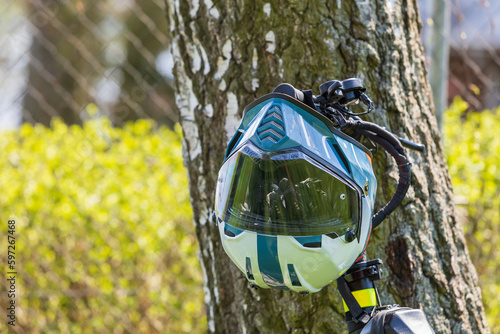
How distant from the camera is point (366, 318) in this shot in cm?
107

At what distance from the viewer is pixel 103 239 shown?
3051mm

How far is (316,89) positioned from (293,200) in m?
0.64

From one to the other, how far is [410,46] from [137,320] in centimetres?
260

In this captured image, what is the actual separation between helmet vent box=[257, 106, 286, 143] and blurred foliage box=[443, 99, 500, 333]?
6.22ft

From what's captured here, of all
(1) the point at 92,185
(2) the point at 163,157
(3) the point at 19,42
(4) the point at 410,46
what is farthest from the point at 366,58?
(3) the point at 19,42

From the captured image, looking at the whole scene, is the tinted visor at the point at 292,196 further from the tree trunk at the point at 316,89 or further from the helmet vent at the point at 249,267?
the tree trunk at the point at 316,89

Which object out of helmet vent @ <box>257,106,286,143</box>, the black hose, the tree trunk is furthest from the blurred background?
helmet vent @ <box>257,106,286,143</box>

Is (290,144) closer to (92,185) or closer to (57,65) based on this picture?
(92,185)

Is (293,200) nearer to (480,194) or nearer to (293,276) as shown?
(293,276)

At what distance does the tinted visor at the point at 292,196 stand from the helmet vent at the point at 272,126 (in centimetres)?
3

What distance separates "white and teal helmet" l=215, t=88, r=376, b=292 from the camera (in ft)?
3.01

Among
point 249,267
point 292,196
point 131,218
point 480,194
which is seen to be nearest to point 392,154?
point 292,196

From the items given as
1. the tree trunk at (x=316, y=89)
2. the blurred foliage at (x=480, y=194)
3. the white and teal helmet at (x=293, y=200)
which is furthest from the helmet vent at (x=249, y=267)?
the blurred foliage at (x=480, y=194)

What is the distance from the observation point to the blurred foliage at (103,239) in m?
3.01
